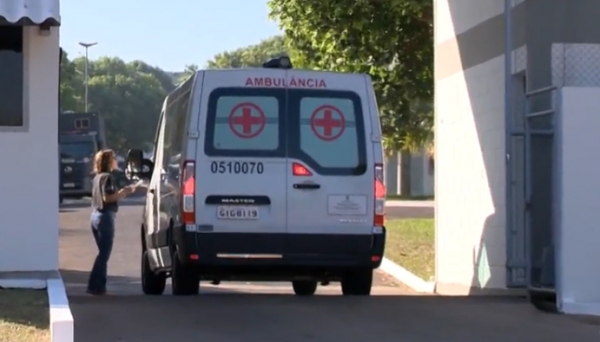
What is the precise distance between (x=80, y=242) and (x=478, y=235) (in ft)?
46.4

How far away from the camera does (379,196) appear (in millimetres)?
11742

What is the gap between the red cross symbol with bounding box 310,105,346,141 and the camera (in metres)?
11.7

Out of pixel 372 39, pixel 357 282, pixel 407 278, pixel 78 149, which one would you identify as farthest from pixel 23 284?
pixel 78 149

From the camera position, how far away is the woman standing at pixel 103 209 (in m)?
13.4

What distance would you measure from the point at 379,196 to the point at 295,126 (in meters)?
1.09

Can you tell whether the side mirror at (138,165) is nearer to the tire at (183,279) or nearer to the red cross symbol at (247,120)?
the tire at (183,279)

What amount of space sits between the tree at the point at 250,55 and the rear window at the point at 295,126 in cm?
7483

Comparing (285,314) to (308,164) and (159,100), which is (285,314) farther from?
(159,100)

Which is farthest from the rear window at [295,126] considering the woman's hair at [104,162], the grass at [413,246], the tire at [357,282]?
the grass at [413,246]

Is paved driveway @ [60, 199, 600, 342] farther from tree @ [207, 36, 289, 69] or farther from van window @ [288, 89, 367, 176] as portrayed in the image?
tree @ [207, 36, 289, 69]

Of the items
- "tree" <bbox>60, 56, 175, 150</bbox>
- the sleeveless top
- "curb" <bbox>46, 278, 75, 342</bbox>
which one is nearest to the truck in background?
the sleeveless top

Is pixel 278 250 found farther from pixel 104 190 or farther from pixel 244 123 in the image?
pixel 104 190

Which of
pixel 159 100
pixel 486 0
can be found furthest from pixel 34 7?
pixel 159 100

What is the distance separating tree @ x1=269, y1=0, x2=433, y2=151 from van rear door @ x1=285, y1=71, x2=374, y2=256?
384 inches
